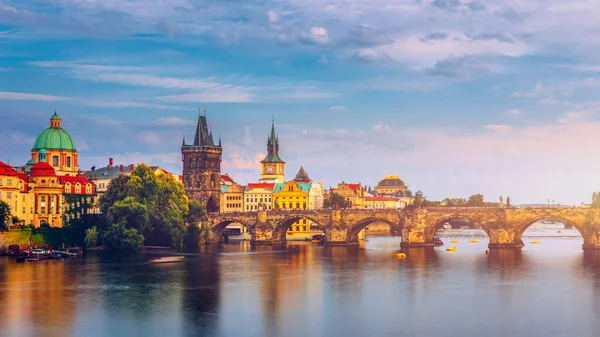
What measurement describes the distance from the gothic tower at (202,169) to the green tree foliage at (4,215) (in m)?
57.6

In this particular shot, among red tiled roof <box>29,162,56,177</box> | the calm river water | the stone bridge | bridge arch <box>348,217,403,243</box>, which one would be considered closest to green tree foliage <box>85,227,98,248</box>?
the calm river water

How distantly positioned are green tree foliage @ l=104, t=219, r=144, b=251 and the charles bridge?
27.5m

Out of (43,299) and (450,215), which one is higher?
(450,215)

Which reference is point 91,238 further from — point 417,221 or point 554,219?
point 554,219

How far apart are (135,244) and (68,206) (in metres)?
16.8

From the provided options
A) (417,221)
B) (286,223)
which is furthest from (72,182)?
(417,221)

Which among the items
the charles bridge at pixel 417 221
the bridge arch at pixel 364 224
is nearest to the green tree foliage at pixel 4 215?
the charles bridge at pixel 417 221

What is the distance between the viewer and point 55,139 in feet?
552

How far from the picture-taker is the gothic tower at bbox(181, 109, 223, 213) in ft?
566

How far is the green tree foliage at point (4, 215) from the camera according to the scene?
11425 cm

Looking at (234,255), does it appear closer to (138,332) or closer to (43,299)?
(43,299)

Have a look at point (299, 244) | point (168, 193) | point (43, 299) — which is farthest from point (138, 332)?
point (299, 244)

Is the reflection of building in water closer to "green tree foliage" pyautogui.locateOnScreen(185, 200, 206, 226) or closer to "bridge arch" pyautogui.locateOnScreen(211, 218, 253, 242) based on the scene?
"green tree foliage" pyautogui.locateOnScreen(185, 200, 206, 226)

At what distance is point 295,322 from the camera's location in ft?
230
